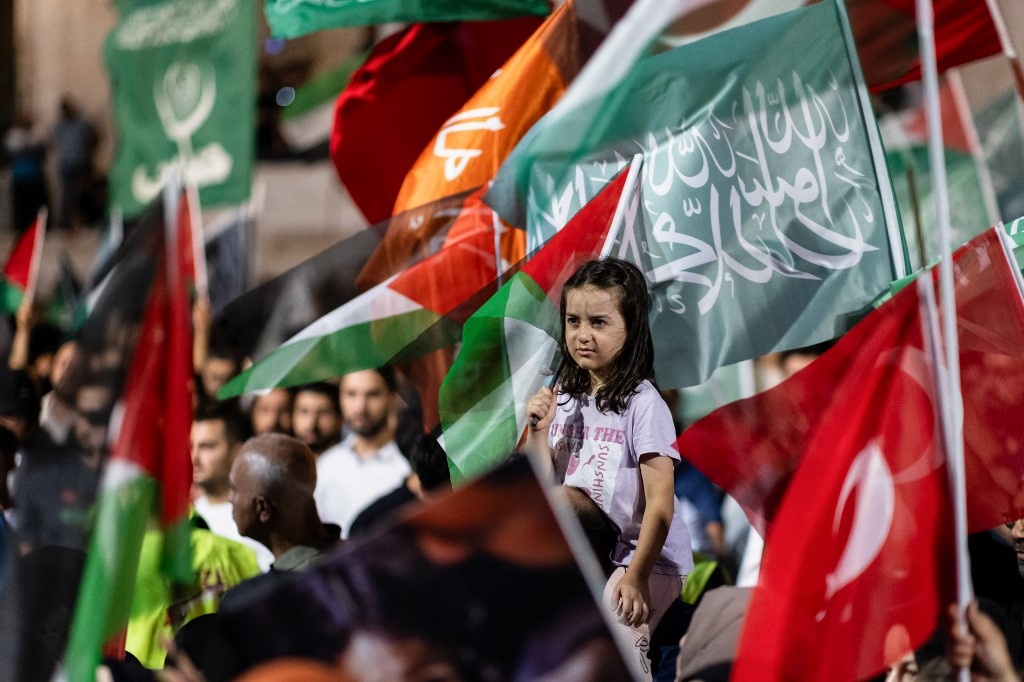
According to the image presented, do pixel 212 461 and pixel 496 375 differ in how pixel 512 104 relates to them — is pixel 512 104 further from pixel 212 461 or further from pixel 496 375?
pixel 212 461

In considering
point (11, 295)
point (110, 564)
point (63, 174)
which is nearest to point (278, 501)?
point (110, 564)

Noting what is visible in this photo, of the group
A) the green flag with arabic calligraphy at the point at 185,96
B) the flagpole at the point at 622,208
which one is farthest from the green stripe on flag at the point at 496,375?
the green flag with arabic calligraphy at the point at 185,96

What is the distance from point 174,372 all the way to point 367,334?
77 centimetres

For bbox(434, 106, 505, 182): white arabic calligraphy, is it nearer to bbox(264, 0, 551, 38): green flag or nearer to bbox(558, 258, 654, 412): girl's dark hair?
bbox(264, 0, 551, 38): green flag

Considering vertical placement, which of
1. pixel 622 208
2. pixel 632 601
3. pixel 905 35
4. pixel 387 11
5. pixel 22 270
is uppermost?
pixel 387 11

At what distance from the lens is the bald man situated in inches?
185

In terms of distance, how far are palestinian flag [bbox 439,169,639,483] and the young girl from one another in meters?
0.30

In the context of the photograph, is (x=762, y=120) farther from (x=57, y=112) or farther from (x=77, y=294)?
(x=57, y=112)

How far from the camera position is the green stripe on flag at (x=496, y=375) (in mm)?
4535

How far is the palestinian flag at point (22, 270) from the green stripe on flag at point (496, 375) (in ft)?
16.8

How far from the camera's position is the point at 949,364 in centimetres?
367

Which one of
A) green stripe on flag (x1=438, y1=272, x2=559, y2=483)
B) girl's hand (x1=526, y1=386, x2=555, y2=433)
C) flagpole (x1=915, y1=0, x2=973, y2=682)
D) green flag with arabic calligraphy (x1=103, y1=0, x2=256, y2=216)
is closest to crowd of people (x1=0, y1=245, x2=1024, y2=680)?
girl's hand (x1=526, y1=386, x2=555, y2=433)

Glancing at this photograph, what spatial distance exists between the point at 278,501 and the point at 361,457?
1.85 metres

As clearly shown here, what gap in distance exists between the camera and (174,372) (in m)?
4.95
